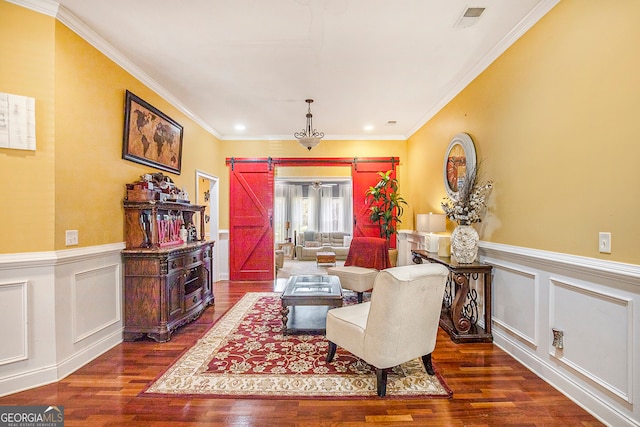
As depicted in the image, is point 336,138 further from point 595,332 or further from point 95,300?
point 595,332

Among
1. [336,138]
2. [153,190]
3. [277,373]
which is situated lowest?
[277,373]

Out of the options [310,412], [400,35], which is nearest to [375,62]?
[400,35]

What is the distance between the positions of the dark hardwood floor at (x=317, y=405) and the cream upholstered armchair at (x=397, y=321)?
0.95 feet

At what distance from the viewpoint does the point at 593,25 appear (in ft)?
6.27

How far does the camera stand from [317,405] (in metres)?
2.00

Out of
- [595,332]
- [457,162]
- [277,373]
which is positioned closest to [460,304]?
[595,332]

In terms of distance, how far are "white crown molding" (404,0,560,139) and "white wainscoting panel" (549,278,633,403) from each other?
211cm

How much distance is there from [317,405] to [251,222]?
4403 millimetres

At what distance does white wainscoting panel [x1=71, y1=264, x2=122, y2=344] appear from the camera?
2.54 m

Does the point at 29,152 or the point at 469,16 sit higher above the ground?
the point at 469,16

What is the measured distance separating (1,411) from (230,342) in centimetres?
161

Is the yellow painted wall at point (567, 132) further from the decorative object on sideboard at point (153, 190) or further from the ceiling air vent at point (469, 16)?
the decorative object on sideboard at point (153, 190)

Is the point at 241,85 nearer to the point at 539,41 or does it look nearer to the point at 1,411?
the point at 539,41

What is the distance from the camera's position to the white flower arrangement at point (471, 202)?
2996mm
